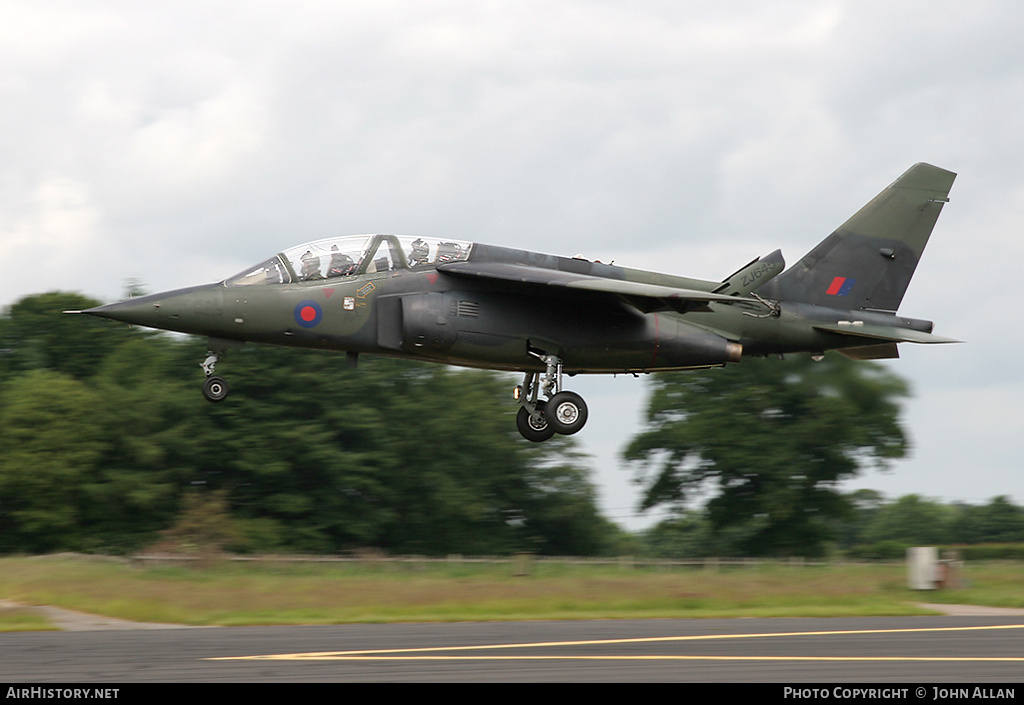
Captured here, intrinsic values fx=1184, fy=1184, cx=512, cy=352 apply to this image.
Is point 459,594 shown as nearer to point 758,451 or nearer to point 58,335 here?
point 758,451

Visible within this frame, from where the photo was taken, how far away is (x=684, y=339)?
20.8 m

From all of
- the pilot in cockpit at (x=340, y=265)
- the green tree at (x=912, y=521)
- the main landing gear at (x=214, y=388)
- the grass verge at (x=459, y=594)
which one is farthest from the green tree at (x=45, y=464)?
the green tree at (x=912, y=521)

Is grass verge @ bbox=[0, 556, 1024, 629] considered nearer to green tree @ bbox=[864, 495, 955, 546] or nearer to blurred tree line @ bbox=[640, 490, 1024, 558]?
blurred tree line @ bbox=[640, 490, 1024, 558]

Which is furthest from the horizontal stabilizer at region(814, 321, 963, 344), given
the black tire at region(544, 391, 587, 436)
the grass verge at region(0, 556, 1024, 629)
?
the grass verge at region(0, 556, 1024, 629)

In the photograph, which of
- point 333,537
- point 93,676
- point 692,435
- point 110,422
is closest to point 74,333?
point 110,422

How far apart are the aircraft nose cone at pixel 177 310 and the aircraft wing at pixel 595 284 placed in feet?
12.2

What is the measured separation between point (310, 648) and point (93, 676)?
3.76m

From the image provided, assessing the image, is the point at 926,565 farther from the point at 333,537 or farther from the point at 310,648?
the point at 333,537

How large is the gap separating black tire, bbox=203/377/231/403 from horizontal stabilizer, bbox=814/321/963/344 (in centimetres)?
1047

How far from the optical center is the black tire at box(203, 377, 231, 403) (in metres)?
18.8

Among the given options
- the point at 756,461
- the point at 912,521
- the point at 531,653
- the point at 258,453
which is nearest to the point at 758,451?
the point at 756,461

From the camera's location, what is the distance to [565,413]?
65.3 ft

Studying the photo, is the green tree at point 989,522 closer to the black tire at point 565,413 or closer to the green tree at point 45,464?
the green tree at point 45,464

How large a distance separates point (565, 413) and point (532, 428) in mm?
764
